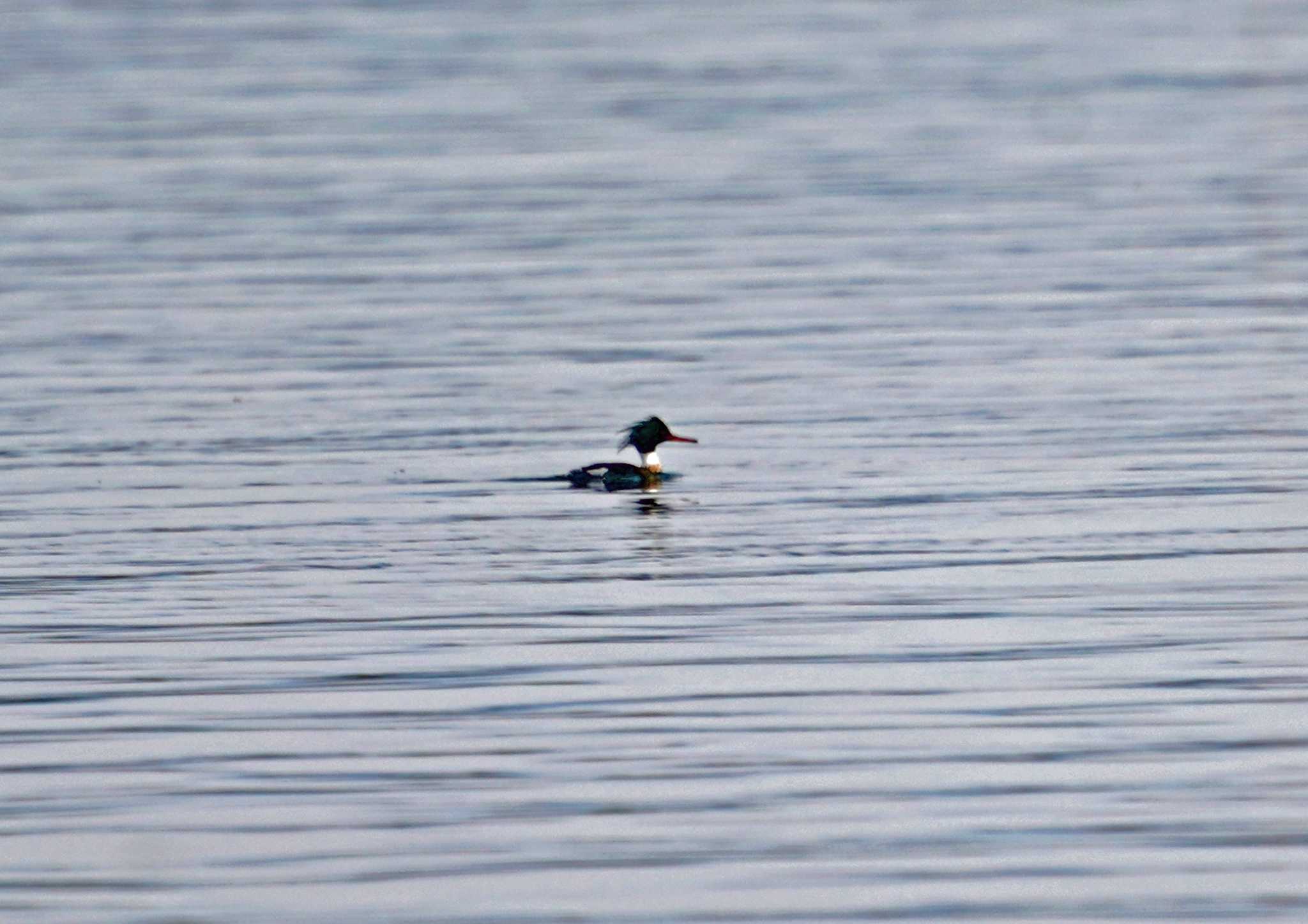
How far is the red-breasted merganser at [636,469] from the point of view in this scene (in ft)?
51.6

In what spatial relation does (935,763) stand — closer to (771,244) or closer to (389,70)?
(771,244)

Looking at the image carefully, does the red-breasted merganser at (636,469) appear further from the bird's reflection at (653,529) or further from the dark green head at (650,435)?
the bird's reflection at (653,529)

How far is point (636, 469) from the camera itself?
15.8 metres

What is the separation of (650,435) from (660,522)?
1.36m

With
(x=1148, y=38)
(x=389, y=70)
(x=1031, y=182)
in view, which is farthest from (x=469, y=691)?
(x=1148, y=38)

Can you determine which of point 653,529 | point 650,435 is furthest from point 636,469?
point 653,529

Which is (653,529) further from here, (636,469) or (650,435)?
(650,435)

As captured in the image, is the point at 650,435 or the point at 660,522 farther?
the point at 650,435

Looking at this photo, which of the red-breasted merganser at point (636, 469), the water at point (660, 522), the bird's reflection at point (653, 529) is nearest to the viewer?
the water at point (660, 522)

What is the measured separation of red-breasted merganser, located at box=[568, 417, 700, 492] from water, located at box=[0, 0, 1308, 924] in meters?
0.30

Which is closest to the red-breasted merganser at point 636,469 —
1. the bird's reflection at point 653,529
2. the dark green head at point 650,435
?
the dark green head at point 650,435

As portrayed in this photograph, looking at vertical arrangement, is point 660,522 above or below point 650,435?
below

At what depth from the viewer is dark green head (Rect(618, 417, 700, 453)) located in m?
15.8

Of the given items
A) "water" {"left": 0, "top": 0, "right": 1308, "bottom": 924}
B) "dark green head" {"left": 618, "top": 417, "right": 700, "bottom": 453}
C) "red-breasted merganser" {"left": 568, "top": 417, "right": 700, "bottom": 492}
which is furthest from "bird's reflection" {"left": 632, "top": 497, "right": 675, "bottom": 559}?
"dark green head" {"left": 618, "top": 417, "right": 700, "bottom": 453}
